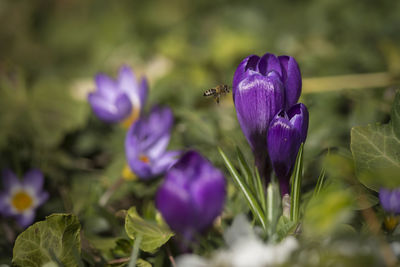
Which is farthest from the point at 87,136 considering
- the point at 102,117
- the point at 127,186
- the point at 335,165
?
the point at 335,165

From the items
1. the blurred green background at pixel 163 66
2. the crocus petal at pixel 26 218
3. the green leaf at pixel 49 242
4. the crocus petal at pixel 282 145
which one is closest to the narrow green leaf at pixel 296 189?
the crocus petal at pixel 282 145

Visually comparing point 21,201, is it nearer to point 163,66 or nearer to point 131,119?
point 131,119

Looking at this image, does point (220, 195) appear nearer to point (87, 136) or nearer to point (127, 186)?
point (127, 186)

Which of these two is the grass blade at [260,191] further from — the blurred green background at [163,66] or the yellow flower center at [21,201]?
the yellow flower center at [21,201]

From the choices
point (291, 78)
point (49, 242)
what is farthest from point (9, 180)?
point (291, 78)

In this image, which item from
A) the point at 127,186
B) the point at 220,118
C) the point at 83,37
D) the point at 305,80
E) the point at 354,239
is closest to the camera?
the point at 354,239

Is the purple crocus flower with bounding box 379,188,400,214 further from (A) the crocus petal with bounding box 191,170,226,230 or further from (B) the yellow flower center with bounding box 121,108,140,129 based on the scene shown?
(B) the yellow flower center with bounding box 121,108,140,129
